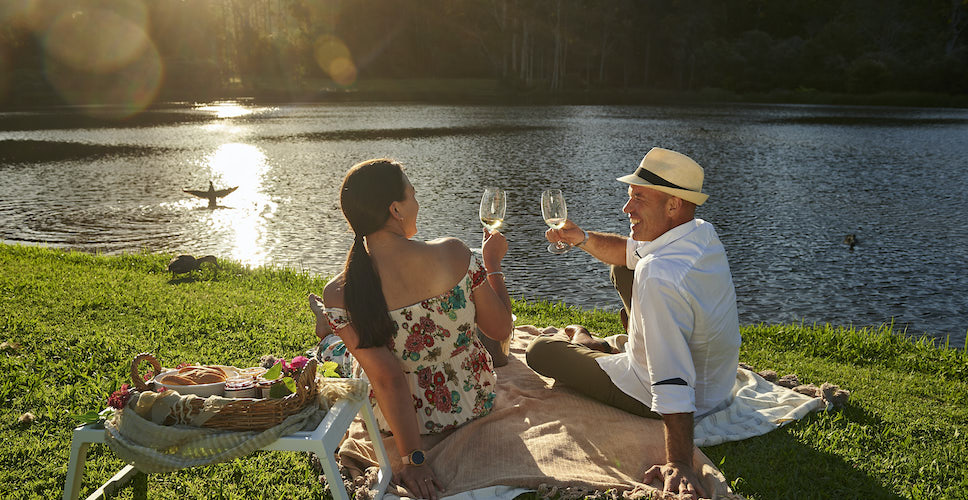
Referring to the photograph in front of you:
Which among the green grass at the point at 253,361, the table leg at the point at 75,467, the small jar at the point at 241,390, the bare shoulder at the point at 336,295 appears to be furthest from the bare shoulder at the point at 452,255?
the table leg at the point at 75,467

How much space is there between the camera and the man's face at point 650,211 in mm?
4180

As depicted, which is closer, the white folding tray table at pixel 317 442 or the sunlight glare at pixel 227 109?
the white folding tray table at pixel 317 442

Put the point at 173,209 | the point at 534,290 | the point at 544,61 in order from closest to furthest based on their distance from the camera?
the point at 534,290
the point at 173,209
the point at 544,61

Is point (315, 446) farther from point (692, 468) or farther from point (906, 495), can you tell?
point (906, 495)

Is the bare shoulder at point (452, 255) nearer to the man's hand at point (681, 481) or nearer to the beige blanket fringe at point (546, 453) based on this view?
the beige blanket fringe at point (546, 453)

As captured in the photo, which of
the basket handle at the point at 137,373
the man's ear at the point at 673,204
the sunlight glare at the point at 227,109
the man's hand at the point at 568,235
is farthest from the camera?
the sunlight glare at the point at 227,109

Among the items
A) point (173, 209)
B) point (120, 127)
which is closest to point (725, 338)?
point (173, 209)

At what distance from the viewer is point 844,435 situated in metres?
4.69

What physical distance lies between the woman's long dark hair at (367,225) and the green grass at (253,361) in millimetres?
1137

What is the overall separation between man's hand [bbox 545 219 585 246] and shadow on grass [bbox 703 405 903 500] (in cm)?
161

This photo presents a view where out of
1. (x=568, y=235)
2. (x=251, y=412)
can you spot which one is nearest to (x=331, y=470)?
(x=251, y=412)

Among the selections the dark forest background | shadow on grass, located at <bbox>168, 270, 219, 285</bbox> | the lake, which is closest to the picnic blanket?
the lake

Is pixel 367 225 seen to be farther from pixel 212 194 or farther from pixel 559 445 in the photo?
pixel 212 194

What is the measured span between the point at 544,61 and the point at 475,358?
91.6 m
